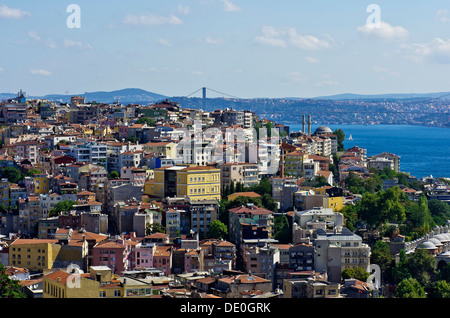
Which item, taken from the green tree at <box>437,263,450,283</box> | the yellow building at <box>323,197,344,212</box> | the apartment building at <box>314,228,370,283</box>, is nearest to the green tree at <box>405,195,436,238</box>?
the yellow building at <box>323,197,344,212</box>

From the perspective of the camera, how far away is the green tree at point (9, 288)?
959 cm

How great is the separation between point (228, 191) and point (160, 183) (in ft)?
3.93

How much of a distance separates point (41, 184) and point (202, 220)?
3106 mm

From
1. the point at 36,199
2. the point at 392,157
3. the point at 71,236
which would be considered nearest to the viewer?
the point at 71,236

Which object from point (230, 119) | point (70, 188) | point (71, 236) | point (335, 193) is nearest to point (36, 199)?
point (70, 188)

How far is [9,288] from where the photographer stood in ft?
32.3

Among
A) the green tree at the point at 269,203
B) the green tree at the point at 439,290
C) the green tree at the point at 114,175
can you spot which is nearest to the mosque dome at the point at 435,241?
the green tree at the point at 439,290

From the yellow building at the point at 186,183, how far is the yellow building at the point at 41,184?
1584 mm

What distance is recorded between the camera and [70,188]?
14711 millimetres

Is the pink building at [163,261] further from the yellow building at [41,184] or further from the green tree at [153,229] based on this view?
the yellow building at [41,184]

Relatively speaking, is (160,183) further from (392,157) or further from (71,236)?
(392,157)

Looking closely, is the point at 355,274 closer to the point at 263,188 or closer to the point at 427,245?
the point at 427,245

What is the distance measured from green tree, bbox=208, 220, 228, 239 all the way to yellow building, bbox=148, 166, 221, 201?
3.90ft

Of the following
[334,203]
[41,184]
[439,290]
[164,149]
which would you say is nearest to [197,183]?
[334,203]
